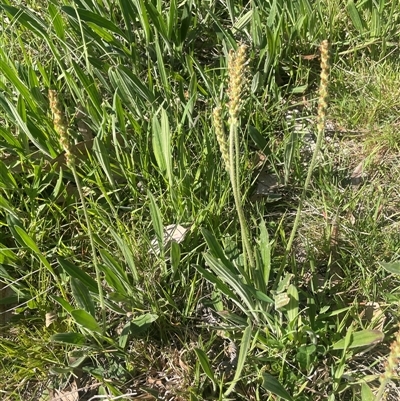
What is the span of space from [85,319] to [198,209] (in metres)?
0.47

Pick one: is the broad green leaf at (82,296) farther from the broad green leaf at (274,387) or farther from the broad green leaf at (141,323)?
the broad green leaf at (274,387)

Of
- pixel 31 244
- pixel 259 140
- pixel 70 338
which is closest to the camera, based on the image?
pixel 70 338

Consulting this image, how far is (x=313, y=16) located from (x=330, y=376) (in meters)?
1.26

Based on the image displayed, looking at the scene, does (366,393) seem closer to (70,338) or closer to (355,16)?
(70,338)

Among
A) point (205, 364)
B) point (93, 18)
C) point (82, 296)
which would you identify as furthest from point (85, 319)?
point (93, 18)

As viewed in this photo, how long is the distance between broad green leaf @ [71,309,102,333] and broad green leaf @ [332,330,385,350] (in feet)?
1.93

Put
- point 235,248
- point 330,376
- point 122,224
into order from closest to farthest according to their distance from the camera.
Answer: point 330,376 → point 235,248 → point 122,224

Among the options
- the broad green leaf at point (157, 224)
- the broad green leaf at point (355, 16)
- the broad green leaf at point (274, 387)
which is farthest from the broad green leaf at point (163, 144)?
the broad green leaf at point (355, 16)

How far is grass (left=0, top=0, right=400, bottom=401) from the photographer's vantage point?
52.4 inches

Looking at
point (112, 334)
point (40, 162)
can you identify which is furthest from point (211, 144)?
point (112, 334)

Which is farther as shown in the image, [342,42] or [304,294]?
[342,42]

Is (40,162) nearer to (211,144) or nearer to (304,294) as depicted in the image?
(211,144)

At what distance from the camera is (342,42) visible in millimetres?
2004

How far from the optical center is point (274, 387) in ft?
3.94
